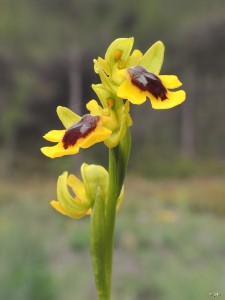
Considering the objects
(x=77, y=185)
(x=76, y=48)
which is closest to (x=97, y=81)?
(x=76, y=48)

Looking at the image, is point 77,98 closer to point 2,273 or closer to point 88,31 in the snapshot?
point 88,31

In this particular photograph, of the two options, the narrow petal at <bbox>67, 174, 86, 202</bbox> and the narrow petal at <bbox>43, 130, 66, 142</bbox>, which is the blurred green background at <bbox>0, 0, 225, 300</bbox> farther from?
the narrow petal at <bbox>43, 130, 66, 142</bbox>

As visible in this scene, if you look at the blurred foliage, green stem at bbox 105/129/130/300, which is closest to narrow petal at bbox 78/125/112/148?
green stem at bbox 105/129/130/300

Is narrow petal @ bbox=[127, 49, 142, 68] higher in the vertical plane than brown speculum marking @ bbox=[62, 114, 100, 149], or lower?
higher

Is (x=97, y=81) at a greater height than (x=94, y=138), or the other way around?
(x=97, y=81)

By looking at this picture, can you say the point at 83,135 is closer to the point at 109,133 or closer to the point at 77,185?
the point at 109,133

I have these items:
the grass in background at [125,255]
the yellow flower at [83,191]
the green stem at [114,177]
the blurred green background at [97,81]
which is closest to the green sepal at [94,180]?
the yellow flower at [83,191]
